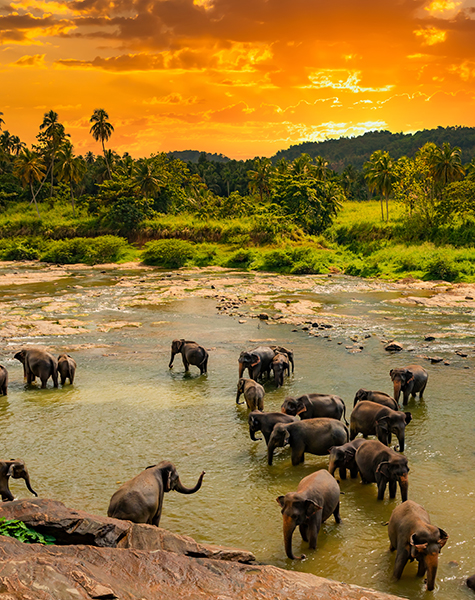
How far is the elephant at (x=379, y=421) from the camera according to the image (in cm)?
1066

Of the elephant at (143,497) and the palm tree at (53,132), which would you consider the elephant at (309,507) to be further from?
the palm tree at (53,132)

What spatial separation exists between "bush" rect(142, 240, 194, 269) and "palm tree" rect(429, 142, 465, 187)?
25892 millimetres

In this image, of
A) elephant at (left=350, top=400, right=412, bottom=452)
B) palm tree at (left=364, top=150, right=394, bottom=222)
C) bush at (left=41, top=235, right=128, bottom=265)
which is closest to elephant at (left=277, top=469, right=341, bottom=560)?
elephant at (left=350, top=400, right=412, bottom=452)

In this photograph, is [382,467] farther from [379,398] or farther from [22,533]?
[22,533]

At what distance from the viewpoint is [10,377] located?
648 inches

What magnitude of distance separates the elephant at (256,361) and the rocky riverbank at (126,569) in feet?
27.7

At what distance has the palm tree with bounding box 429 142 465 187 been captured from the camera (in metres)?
54.1

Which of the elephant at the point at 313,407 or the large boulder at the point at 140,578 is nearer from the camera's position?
the large boulder at the point at 140,578

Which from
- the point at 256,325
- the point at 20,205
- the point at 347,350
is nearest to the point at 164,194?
the point at 20,205

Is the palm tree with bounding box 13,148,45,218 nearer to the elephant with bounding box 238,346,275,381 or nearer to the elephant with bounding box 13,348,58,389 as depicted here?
the elephant with bounding box 13,348,58,389

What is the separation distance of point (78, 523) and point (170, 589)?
159cm

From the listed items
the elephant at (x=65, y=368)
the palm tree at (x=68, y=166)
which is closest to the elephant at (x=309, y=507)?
the elephant at (x=65, y=368)

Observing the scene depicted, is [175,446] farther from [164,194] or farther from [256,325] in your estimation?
[164,194]

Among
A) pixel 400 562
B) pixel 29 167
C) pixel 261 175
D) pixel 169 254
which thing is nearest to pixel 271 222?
pixel 169 254
